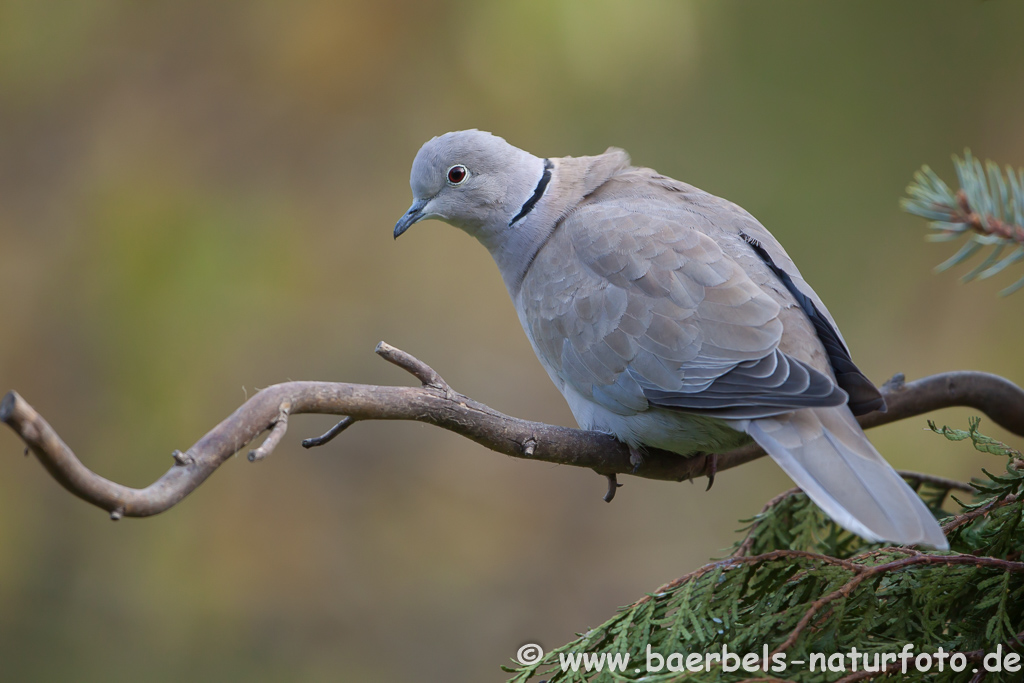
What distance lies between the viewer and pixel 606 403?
1712 mm

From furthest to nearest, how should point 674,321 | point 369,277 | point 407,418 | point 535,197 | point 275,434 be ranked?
point 369,277 → point 535,197 → point 674,321 → point 407,418 → point 275,434

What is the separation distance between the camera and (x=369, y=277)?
366 centimetres

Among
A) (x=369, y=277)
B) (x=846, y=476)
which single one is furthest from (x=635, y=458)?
(x=369, y=277)

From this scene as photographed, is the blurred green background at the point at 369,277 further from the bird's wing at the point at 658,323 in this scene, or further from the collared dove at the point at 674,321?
the bird's wing at the point at 658,323

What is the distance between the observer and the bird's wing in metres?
1.48

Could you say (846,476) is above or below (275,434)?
above

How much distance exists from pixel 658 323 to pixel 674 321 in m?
0.03

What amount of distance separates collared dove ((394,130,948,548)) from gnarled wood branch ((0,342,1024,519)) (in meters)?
0.16

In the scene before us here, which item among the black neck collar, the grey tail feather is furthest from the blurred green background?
the grey tail feather

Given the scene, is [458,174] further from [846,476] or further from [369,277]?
[369,277]

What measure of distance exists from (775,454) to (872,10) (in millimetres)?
3202

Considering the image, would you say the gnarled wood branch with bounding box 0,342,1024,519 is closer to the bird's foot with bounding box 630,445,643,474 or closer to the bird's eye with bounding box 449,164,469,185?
the bird's foot with bounding box 630,445,643,474

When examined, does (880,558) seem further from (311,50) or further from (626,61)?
(311,50)

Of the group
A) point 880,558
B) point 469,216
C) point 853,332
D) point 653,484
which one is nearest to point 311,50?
point 469,216
